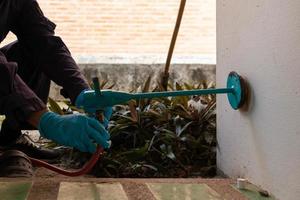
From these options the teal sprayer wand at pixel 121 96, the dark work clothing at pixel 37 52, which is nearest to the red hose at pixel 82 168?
the teal sprayer wand at pixel 121 96

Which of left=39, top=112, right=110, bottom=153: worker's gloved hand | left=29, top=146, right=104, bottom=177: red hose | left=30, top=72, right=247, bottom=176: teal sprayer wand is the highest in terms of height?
left=30, top=72, right=247, bottom=176: teal sprayer wand

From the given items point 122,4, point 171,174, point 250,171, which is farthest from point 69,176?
point 122,4

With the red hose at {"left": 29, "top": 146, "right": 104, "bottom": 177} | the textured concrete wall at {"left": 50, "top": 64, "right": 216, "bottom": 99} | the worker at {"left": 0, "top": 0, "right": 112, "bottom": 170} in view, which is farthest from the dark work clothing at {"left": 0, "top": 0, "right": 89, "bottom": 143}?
the textured concrete wall at {"left": 50, "top": 64, "right": 216, "bottom": 99}

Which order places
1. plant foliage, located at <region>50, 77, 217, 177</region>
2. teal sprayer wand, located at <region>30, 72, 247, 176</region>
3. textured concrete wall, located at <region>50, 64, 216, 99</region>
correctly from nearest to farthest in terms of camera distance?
1. teal sprayer wand, located at <region>30, 72, 247, 176</region>
2. plant foliage, located at <region>50, 77, 217, 177</region>
3. textured concrete wall, located at <region>50, 64, 216, 99</region>

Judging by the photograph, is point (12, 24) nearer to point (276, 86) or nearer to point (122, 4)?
point (276, 86)

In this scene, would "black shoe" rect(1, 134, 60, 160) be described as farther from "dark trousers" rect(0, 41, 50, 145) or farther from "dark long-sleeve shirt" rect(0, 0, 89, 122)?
"dark long-sleeve shirt" rect(0, 0, 89, 122)

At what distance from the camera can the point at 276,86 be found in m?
1.18

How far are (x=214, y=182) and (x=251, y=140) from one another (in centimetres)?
17

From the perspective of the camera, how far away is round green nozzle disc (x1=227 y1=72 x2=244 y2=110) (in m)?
1.39

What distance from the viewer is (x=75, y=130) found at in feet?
4.27

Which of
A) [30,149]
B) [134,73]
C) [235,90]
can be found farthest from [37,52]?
[134,73]

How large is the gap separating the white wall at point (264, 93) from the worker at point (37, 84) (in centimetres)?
44

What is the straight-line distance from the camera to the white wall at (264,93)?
1098 mm

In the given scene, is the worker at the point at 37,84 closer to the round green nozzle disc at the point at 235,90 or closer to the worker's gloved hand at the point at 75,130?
the worker's gloved hand at the point at 75,130
